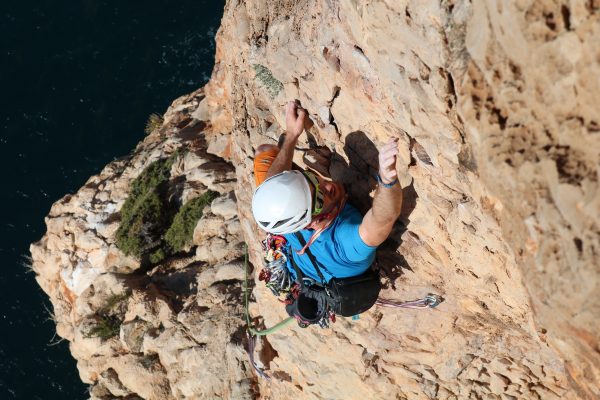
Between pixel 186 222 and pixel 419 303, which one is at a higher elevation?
pixel 419 303

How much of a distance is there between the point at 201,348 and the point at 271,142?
340cm

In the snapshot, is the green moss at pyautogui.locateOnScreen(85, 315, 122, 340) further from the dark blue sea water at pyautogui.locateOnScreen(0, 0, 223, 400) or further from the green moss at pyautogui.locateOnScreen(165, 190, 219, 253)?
the dark blue sea water at pyautogui.locateOnScreen(0, 0, 223, 400)

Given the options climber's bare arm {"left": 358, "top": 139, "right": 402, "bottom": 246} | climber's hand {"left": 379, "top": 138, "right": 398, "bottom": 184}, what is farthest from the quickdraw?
climber's hand {"left": 379, "top": 138, "right": 398, "bottom": 184}

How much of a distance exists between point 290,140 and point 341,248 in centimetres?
119

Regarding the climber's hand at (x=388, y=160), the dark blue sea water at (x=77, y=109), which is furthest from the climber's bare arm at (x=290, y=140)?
the dark blue sea water at (x=77, y=109)

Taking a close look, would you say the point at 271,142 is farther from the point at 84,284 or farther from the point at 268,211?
the point at 84,284

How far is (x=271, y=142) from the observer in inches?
262

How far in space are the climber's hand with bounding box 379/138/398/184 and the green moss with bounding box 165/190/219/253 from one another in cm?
564

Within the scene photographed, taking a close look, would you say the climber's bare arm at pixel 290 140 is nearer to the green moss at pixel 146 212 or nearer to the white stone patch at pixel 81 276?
the green moss at pixel 146 212

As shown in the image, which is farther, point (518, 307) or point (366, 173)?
point (366, 173)

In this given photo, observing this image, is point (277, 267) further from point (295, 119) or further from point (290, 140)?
point (295, 119)

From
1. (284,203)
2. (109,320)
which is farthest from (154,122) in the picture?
(284,203)

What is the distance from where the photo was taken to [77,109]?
49.9 ft

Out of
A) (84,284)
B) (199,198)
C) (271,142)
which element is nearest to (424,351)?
(271,142)
